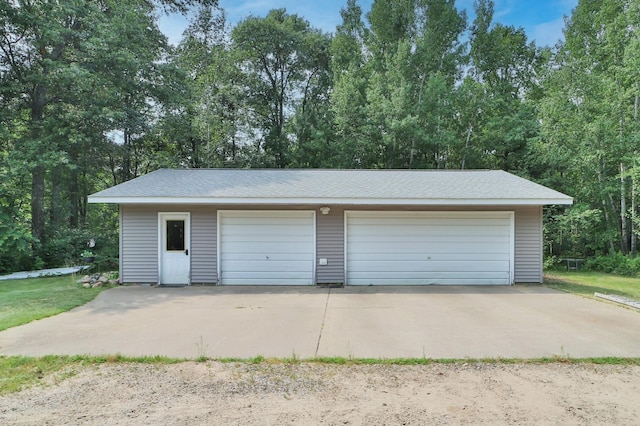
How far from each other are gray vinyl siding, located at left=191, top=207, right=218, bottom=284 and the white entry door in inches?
5.4

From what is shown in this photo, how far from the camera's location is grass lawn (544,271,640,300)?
786cm

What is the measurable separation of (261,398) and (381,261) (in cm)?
609

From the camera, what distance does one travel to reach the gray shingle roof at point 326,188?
27.0 ft

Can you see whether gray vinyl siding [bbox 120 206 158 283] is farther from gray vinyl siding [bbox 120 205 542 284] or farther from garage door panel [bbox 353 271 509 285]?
garage door panel [bbox 353 271 509 285]

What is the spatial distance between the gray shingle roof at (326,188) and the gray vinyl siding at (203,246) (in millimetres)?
617

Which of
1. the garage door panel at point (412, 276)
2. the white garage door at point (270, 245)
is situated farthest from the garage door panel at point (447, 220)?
the white garage door at point (270, 245)

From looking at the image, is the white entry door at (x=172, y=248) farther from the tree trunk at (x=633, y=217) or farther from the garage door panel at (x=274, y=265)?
the tree trunk at (x=633, y=217)

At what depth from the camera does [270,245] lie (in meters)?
8.82

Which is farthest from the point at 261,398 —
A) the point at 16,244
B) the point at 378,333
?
the point at 16,244

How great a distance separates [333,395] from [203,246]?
6359 mm

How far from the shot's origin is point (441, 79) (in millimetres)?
16344

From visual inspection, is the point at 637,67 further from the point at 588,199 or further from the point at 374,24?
the point at 374,24

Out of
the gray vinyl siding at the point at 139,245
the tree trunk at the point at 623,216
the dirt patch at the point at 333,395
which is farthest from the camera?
the tree trunk at the point at 623,216

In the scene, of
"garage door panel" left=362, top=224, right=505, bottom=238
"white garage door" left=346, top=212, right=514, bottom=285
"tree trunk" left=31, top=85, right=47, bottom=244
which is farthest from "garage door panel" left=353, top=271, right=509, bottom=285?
"tree trunk" left=31, top=85, right=47, bottom=244
